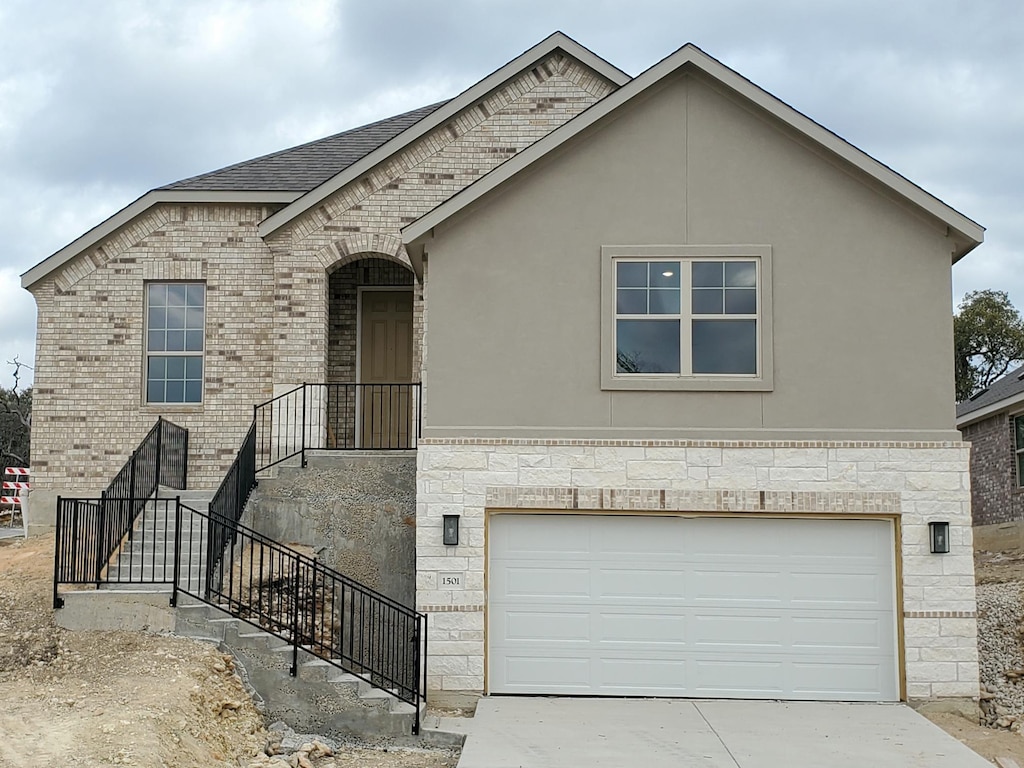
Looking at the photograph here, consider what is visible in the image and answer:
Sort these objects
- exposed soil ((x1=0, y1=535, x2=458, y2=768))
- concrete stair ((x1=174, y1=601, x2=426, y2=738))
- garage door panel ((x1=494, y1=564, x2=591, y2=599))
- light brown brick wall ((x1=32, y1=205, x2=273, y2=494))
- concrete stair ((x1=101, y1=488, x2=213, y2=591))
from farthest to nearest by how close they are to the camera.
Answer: light brown brick wall ((x1=32, y1=205, x2=273, y2=494)) → garage door panel ((x1=494, y1=564, x2=591, y2=599)) → concrete stair ((x1=101, y1=488, x2=213, y2=591)) → concrete stair ((x1=174, y1=601, x2=426, y2=738)) → exposed soil ((x1=0, y1=535, x2=458, y2=768))

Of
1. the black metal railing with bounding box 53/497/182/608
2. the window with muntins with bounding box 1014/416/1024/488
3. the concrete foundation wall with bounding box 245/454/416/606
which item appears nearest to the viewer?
the black metal railing with bounding box 53/497/182/608

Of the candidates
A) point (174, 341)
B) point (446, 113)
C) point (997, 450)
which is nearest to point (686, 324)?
point (446, 113)

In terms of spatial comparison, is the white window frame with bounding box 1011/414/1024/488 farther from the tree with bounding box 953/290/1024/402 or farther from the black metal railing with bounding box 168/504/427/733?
the tree with bounding box 953/290/1024/402

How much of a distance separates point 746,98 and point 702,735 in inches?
270

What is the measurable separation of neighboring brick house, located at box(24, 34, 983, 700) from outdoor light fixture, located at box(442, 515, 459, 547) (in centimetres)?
3

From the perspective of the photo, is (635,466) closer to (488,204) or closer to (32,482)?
(488,204)

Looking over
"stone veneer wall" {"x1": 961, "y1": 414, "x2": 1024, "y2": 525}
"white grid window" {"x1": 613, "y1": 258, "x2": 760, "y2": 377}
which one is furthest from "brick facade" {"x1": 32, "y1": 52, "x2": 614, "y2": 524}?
"stone veneer wall" {"x1": 961, "y1": 414, "x2": 1024, "y2": 525}

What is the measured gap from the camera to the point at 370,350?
706 inches

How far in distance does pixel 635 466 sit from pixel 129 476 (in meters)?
6.93

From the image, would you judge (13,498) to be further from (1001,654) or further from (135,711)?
(1001,654)

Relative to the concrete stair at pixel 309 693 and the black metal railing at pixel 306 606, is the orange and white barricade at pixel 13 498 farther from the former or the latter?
the concrete stair at pixel 309 693

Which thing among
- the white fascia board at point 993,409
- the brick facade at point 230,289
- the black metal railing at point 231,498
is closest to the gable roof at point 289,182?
the brick facade at point 230,289

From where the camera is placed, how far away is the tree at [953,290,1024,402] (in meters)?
42.4

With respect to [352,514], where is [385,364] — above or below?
above
